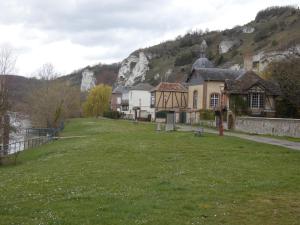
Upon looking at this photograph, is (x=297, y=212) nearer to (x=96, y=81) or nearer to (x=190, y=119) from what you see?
(x=190, y=119)

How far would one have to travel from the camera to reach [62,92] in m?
68.2

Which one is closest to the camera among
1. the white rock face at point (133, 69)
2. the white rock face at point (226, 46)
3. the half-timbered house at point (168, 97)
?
the half-timbered house at point (168, 97)

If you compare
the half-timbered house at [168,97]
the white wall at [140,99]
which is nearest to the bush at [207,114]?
the half-timbered house at [168,97]

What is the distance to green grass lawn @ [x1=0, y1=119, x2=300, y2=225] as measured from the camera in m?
9.97

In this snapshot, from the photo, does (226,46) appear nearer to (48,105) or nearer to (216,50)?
(216,50)

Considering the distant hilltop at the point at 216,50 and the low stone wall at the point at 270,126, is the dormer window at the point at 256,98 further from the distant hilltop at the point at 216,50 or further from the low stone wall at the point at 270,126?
the distant hilltop at the point at 216,50

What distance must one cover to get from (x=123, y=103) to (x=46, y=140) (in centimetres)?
6591

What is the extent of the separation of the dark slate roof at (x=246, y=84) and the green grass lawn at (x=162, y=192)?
28.0m

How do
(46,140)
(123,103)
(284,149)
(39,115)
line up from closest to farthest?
(284,149), (46,140), (39,115), (123,103)

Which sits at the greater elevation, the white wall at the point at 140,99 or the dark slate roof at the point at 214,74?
the dark slate roof at the point at 214,74

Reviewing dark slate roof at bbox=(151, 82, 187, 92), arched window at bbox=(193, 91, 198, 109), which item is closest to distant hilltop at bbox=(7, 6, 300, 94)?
dark slate roof at bbox=(151, 82, 187, 92)

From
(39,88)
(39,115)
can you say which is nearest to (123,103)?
(39,88)

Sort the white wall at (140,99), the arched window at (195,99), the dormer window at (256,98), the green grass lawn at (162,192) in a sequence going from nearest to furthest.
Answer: the green grass lawn at (162,192) → the dormer window at (256,98) → the arched window at (195,99) → the white wall at (140,99)

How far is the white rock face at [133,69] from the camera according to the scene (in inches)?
6663
